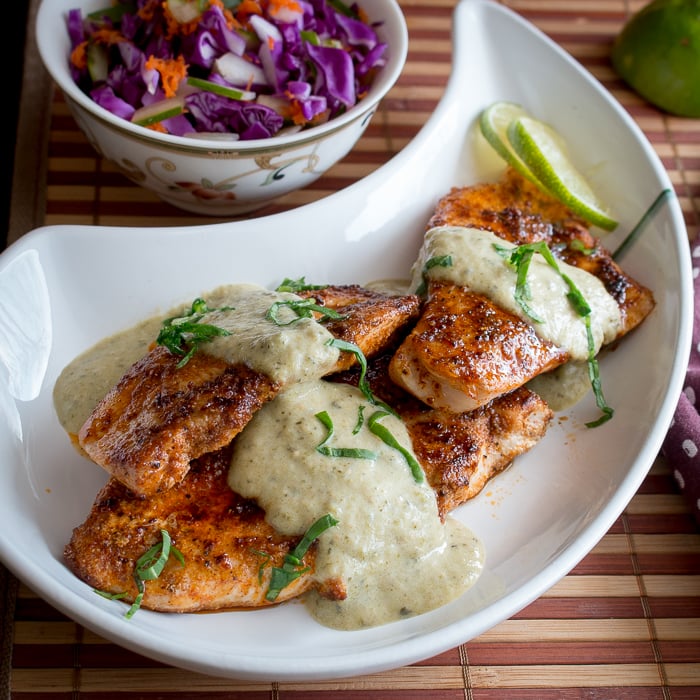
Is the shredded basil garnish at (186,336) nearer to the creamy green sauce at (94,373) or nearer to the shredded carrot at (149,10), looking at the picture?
the creamy green sauce at (94,373)

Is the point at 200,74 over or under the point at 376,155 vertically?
over

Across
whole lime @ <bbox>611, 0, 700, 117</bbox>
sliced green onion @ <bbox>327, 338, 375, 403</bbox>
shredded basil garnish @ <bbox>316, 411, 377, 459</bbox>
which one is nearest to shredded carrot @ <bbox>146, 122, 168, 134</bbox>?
sliced green onion @ <bbox>327, 338, 375, 403</bbox>

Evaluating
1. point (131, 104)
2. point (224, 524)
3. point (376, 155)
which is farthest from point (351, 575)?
point (376, 155)

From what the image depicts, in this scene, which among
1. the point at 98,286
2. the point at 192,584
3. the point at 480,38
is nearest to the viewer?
the point at 192,584

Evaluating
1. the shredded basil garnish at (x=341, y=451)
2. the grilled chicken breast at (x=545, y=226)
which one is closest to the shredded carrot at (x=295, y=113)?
the grilled chicken breast at (x=545, y=226)

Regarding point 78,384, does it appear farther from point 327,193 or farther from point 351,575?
point 327,193

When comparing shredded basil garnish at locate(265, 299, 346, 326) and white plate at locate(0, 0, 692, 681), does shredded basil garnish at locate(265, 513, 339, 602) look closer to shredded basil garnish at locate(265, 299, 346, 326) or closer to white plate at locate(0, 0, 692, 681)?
white plate at locate(0, 0, 692, 681)

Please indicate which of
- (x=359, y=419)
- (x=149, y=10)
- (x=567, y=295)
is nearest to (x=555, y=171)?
(x=567, y=295)

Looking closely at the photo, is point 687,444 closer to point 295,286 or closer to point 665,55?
point 295,286
